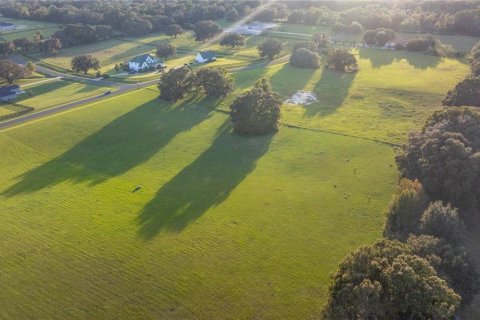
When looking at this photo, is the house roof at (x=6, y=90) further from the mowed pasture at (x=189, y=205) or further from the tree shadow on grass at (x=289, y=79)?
the tree shadow on grass at (x=289, y=79)

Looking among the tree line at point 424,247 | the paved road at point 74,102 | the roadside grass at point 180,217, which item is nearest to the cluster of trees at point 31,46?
the paved road at point 74,102

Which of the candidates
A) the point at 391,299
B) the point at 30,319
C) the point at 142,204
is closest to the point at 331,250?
the point at 391,299

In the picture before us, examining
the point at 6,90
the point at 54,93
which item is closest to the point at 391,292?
the point at 54,93

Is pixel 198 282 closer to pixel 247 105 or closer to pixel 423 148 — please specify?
pixel 423 148

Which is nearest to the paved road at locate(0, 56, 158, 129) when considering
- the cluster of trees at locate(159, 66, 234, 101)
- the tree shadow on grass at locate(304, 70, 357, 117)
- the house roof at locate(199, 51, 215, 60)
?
the cluster of trees at locate(159, 66, 234, 101)

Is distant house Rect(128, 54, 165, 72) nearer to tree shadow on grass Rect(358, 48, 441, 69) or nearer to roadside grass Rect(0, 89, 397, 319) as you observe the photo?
roadside grass Rect(0, 89, 397, 319)

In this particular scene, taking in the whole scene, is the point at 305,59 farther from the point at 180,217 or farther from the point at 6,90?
the point at 180,217
